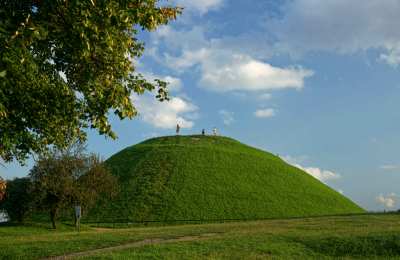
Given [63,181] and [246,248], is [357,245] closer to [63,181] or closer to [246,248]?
[246,248]

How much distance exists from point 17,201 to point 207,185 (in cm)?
2877

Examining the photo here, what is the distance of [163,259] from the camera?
2098cm

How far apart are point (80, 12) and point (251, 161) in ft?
237

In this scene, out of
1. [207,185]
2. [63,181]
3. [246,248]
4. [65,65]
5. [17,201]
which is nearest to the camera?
[65,65]

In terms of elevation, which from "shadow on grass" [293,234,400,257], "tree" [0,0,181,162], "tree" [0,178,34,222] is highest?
"tree" [0,0,181,162]

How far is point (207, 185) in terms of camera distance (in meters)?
73.0

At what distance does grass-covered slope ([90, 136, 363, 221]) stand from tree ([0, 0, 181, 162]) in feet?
134

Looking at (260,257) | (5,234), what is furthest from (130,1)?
(5,234)

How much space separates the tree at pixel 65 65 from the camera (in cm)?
1577

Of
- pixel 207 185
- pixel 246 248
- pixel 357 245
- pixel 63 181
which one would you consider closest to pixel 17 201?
Result: pixel 63 181

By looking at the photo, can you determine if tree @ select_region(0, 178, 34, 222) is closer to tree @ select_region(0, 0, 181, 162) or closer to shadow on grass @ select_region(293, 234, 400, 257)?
tree @ select_region(0, 0, 181, 162)

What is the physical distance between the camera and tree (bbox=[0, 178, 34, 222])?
176 ft

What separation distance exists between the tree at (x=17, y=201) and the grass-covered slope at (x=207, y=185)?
10665 mm

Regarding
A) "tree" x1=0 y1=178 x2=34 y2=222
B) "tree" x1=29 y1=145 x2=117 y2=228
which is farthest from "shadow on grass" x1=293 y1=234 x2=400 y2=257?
"tree" x1=0 y1=178 x2=34 y2=222
